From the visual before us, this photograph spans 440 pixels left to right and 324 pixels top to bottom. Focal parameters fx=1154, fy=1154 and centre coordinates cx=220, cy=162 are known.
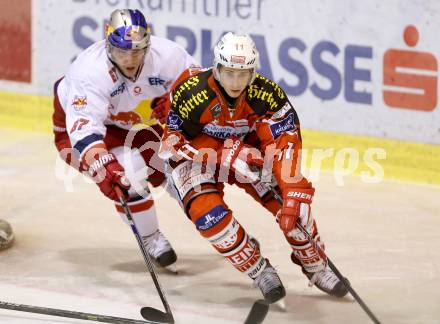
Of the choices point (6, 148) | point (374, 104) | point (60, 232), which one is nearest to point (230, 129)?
point (60, 232)

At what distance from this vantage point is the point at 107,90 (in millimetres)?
5109

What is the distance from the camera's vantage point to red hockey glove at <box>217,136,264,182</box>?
472 centimetres

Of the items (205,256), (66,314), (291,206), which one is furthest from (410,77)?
(66,314)

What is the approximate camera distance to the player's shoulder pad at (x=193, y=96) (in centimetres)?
461

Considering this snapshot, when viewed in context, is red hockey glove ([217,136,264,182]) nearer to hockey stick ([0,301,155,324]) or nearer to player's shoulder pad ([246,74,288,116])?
player's shoulder pad ([246,74,288,116])

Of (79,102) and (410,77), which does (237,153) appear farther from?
(410,77)

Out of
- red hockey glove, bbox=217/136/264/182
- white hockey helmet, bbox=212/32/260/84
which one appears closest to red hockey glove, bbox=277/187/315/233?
red hockey glove, bbox=217/136/264/182

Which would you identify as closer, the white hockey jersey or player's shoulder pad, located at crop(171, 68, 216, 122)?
player's shoulder pad, located at crop(171, 68, 216, 122)

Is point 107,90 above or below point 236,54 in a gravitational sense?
below

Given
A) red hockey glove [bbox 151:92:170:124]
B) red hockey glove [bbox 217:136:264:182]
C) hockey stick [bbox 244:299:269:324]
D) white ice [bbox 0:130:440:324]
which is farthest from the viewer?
red hockey glove [bbox 151:92:170:124]

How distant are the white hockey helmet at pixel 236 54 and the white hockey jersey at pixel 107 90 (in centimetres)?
68

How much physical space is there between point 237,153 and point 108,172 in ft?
1.83

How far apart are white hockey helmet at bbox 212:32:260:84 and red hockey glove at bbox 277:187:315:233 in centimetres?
47

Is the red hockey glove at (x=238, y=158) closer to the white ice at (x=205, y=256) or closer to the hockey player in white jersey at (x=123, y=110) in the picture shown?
the hockey player in white jersey at (x=123, y=110)
